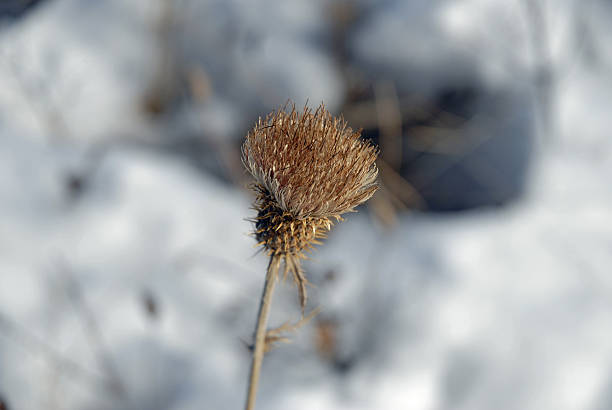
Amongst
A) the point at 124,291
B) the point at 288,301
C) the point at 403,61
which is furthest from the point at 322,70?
the point at 124,291

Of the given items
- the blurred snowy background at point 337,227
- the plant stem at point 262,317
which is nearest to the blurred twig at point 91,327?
the blurred snowy background at point 337,227

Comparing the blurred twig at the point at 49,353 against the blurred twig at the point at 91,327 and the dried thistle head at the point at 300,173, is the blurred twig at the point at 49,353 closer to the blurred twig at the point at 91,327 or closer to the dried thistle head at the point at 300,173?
the blurred twig at the point at 91,327

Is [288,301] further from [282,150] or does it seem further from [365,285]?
[282,150]

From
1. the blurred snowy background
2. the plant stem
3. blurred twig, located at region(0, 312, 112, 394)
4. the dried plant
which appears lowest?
the plant stem

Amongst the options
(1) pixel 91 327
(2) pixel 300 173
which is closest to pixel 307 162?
(2) pixel 300 173

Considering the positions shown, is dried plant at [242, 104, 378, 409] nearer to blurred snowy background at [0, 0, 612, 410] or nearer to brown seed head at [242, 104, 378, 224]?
brown seed head at [242, 104, 378, 224]

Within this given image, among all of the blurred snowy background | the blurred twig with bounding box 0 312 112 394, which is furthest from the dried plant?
the blurred twig with bounding box 0 312 112 394
